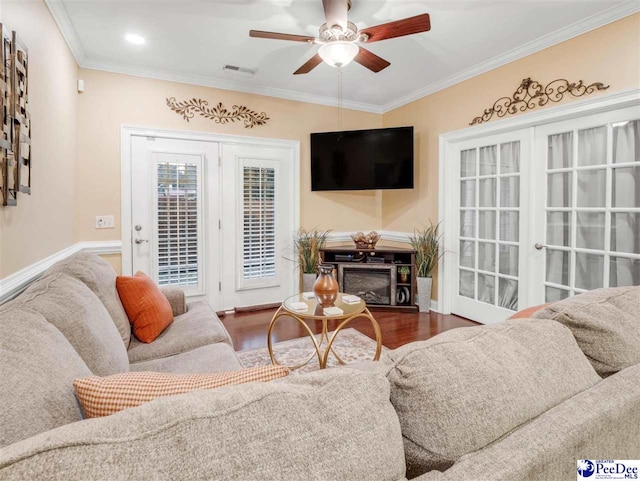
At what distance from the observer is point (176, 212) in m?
3.81

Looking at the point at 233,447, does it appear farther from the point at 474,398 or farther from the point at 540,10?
the point at 540,10

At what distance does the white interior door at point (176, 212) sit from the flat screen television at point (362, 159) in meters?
1.30

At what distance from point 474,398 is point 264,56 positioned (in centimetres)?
348

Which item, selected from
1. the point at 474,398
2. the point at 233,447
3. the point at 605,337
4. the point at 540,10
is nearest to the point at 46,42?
the point at 233,447

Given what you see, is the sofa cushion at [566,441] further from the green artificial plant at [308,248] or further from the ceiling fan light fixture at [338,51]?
the green artificial plant at [308,248]

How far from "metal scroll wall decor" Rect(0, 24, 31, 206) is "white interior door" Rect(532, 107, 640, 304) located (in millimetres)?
3734

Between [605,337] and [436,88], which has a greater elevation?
[436,88]

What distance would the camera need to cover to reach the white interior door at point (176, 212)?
3654 millimetres

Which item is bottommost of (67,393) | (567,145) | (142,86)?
(67,393)

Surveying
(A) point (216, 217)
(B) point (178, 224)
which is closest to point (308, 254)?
(A) point (216, 217)

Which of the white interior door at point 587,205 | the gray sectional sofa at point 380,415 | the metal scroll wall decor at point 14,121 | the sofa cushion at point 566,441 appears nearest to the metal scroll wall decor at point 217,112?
the metal scroll wall decor at point 14,121

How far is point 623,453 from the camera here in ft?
2.54

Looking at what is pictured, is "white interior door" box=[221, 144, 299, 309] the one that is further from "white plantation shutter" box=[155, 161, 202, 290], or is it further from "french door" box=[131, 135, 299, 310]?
"white plantation shutter" box=[155, 161, 202, 290]

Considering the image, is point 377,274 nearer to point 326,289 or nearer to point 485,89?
point 326,289
